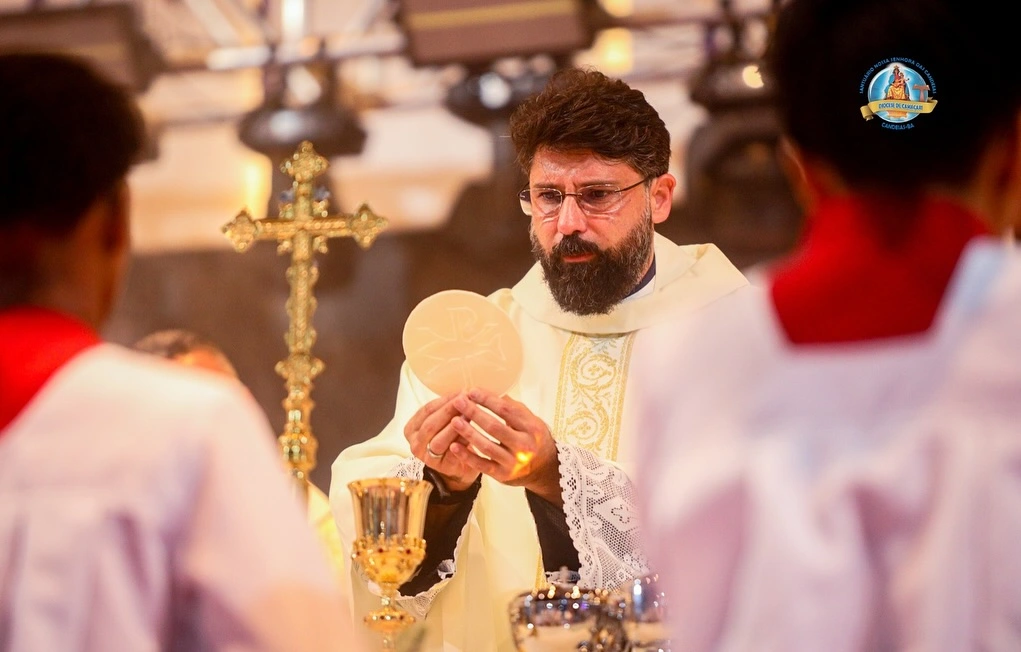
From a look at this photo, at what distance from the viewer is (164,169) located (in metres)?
11.7

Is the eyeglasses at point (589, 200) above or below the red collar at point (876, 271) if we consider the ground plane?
above

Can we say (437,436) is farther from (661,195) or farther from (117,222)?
(117,222)

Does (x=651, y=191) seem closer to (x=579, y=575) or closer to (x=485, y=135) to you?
(x=579, y=575)

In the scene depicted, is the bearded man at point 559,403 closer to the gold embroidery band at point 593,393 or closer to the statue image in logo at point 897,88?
the gold embroidery band at point 593,393

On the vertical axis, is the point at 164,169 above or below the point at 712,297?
above

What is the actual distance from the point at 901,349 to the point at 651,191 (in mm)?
2550

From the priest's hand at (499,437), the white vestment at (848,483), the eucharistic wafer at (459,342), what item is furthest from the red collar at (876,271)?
the eucharistic wafer at (459,342)

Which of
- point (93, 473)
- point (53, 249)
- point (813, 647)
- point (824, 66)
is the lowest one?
point (813, 647)

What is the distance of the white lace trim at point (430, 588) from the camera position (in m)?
3.56

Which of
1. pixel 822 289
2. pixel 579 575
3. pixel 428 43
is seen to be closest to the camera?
pixel 822 289

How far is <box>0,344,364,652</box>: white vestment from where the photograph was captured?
179cm

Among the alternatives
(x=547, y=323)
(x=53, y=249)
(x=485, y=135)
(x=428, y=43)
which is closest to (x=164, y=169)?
(x=485, y=135)

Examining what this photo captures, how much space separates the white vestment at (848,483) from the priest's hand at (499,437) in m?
1.52

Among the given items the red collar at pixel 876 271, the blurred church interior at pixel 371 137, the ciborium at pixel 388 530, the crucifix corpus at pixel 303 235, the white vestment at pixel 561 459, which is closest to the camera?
the red collar at pixel 876 271
